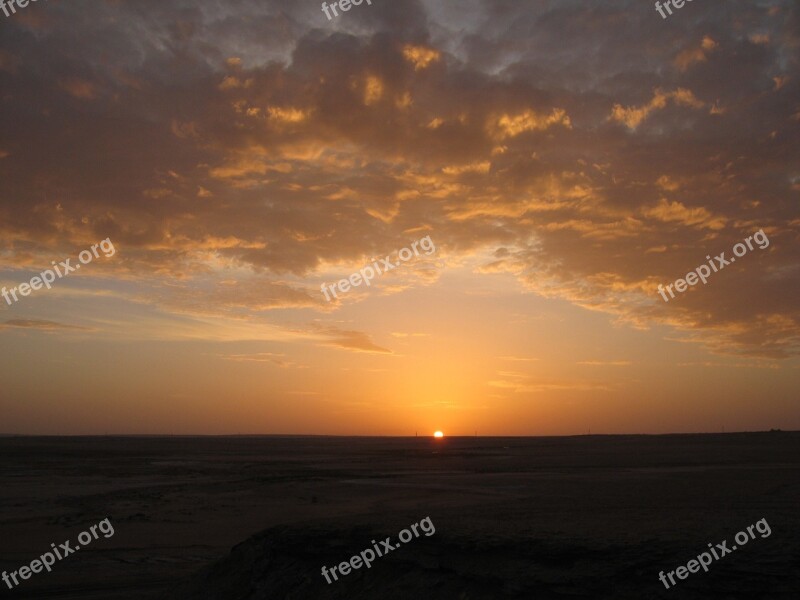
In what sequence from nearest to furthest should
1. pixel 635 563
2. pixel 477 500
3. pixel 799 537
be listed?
pixel 635 563, pixel 799 537, pixel 477 500

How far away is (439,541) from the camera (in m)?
8.84

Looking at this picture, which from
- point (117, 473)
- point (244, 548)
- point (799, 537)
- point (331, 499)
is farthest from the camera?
point (117, 473)

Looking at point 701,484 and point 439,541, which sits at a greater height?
point 439,541

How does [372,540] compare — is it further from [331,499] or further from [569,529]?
[331,499]

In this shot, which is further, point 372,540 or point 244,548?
point 244,548

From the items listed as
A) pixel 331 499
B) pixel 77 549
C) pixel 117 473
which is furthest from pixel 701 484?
pixel 117 473

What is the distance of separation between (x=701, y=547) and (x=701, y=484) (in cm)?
1888

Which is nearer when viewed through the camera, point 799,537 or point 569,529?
point 799,537

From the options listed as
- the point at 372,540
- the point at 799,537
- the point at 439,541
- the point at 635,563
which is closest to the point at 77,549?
the point at 372,540

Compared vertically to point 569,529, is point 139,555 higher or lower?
lower

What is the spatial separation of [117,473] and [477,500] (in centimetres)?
2886

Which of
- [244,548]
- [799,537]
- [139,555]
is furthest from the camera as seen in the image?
[139,555]

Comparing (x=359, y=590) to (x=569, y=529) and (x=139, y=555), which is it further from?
(x=139, y=555)

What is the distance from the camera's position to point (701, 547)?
7.73 metres
